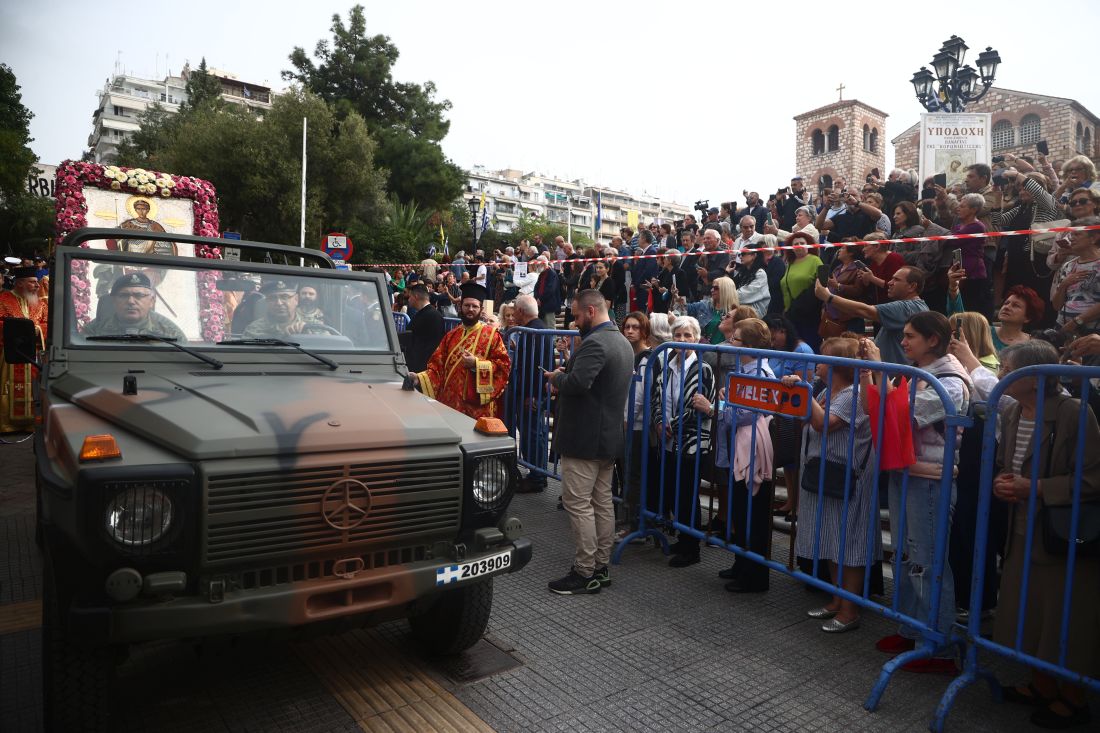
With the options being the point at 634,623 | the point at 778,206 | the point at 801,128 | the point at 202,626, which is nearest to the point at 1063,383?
the point at 634,623

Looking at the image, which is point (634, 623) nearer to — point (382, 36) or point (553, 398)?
point (553, 398)

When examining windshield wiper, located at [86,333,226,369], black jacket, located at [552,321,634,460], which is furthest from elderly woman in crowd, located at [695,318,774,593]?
windshield wiper, located at [86,333,226,369]

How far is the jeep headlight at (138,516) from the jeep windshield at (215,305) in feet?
4.47

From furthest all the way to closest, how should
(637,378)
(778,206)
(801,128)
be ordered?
1. (801,128)
2. (778,206)
3. (637,378)

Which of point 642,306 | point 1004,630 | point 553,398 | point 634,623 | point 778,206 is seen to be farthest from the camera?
point 778,206

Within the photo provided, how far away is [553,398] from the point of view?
712 centimetres

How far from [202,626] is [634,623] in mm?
2477

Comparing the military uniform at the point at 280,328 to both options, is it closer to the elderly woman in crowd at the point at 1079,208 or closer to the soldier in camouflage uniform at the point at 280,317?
the soldier in camouflage uniform at the point at 280,317

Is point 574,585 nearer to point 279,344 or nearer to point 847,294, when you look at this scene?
point 279,344

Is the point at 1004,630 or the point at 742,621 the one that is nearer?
the point at 1004,630

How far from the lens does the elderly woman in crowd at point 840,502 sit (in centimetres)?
416

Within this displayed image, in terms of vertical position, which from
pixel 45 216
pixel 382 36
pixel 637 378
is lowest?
pixel 637 378

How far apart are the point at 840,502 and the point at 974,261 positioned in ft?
15.2

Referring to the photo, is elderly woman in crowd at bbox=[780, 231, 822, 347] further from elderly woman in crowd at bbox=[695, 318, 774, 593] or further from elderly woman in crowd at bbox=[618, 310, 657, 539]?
elderly woman in crowd at bbox=[695, 318, 774, 593]
